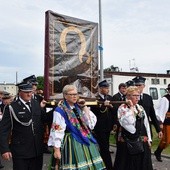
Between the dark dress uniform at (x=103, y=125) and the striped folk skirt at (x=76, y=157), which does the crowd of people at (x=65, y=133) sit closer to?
the striped folk skirt at (x=76, y=157)

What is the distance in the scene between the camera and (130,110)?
4758mm

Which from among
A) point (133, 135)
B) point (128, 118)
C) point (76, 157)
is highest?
point (128, 118)

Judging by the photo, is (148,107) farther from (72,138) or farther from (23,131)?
(23,131)

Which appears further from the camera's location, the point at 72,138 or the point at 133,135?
the point at 133,135

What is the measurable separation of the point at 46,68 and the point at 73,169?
177 cm

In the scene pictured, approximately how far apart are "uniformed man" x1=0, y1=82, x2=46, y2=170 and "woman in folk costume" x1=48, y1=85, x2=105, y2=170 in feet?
0.88

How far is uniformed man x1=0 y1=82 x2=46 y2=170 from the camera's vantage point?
172 inches

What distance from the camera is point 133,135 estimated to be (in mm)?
4855

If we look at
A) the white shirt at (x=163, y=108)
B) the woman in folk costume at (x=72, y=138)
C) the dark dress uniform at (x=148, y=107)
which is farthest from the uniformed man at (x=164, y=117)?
the woman in folk costume at (x=72, y=138)

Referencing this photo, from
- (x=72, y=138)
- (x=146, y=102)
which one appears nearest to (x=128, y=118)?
(x=72, y=138)

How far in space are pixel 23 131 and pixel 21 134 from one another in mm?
47

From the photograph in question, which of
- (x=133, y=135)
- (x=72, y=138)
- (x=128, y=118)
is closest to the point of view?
(x=72, y=138)

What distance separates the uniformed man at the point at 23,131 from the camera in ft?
14.3

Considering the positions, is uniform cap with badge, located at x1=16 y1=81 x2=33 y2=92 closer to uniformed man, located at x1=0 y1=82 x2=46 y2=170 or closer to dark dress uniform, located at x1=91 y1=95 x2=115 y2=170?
uniformed man, located at x1=0 y1=82 x2=46 y2=170
